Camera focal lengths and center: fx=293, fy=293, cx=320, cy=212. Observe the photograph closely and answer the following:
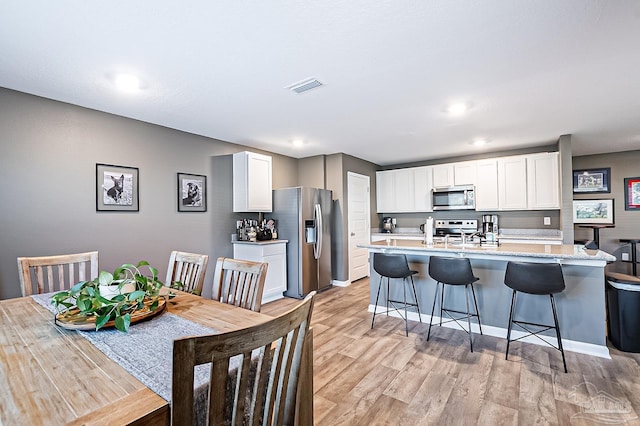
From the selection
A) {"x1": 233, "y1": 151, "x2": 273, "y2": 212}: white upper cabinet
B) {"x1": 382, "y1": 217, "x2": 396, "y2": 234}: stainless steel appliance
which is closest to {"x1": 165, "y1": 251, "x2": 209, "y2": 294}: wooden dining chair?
{"x1": 233, "y1": 151, "x2": 273, "y2": 212}: white upper cabinet

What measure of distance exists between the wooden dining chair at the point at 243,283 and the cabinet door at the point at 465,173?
184 inches

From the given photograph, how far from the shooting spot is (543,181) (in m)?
4.60

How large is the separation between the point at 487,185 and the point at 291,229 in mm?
3461

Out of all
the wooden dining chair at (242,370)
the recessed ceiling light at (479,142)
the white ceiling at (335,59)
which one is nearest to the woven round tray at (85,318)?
the wooden dining chair at (242,370)

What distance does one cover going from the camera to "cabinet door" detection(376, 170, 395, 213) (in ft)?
20.2

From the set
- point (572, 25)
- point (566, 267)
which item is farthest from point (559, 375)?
point (572, 25)

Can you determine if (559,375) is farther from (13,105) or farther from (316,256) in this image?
(13,105)

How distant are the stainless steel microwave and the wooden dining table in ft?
15.6

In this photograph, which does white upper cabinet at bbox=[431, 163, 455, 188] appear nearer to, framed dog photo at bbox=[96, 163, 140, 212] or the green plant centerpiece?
framed dog photo at bbox=[96, 163, 140, 212]

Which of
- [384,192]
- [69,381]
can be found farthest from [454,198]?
[69,381]

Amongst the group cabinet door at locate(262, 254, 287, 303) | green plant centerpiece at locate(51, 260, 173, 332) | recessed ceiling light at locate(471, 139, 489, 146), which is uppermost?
recessed ceiling light at locate(471, 139, 489, 146)

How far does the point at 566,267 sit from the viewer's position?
2.70 metres

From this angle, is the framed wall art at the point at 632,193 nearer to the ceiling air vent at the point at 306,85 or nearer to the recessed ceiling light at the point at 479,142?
the recessed ceiling light at the point at 479,142

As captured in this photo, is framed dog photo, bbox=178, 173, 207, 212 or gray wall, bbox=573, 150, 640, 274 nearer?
framed dog photo, bbox=178, 173, 207, 212
